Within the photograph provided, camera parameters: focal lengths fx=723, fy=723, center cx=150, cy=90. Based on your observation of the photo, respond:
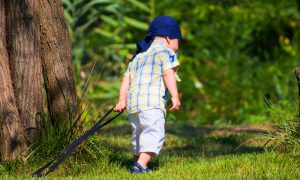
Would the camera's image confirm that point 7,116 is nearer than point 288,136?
Yes

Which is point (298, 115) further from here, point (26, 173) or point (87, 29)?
point (87, 29)

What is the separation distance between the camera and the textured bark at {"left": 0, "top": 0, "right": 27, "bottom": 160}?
19.2ft

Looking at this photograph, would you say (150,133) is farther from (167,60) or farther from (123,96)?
(167,60)

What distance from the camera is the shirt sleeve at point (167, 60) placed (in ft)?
19.4

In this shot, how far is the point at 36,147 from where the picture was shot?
5.98m

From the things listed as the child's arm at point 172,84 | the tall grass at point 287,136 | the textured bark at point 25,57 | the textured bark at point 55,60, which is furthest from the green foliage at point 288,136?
the textured bark at point 25,57

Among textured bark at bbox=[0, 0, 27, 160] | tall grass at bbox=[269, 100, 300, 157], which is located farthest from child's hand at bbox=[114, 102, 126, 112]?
tall grass at bbox=[269, 100, 300, 157]

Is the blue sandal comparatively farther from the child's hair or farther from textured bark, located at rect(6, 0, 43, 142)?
the child's hair

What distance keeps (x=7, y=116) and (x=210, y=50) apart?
7.97 metres

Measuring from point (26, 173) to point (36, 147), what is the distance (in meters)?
0.28

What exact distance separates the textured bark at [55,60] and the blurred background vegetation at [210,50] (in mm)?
4634

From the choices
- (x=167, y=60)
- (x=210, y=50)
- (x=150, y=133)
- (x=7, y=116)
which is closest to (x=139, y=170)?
(x=150, y=133)

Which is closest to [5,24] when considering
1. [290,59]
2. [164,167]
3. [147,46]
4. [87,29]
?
[147,46]

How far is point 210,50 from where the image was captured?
13.4m
